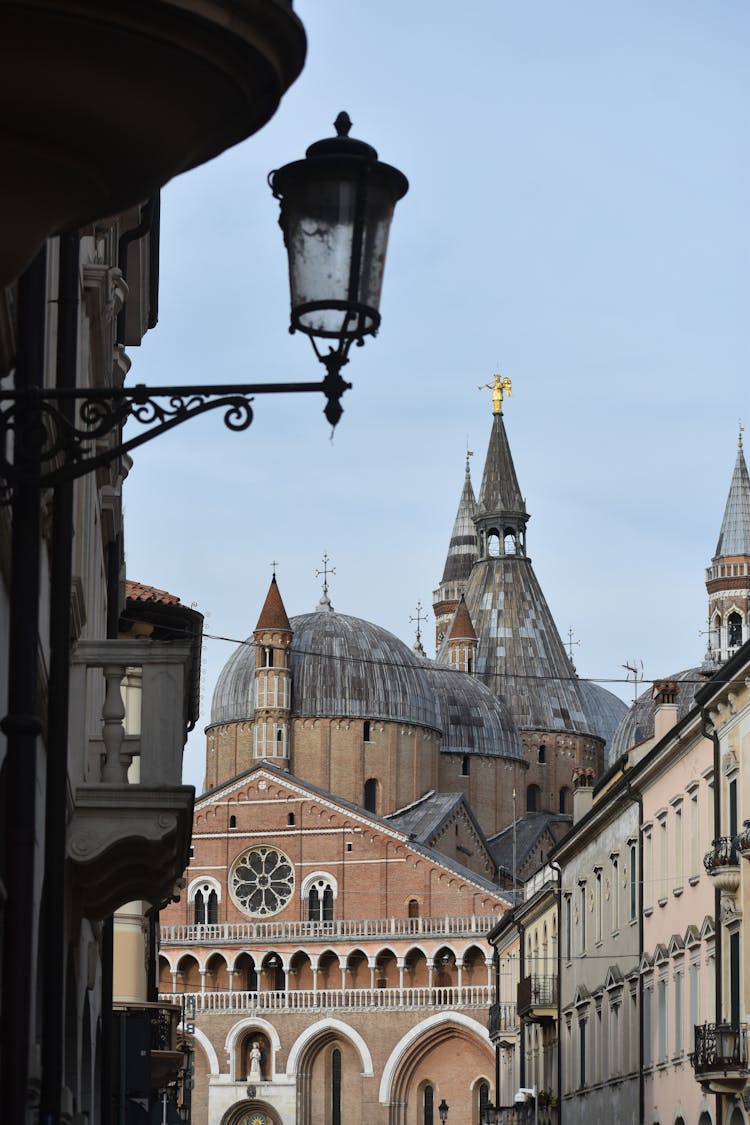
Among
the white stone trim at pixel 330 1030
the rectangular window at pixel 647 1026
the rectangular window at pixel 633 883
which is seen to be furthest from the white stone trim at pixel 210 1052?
the rectangular window at pixel 647 1026

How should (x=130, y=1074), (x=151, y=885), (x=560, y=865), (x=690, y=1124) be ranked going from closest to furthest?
(x=151, y=885) < (x=130, y=1074) < (x=690, y=1124) < (x=560, y=865)

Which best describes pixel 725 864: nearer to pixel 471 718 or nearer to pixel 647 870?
pixel 647 870

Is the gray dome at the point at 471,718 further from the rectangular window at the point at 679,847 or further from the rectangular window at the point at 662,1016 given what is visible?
the rectangular window at the point at 679,847

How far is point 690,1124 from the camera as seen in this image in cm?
3266

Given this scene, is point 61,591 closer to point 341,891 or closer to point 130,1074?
point 130,1074

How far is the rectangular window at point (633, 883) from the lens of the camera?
125ft

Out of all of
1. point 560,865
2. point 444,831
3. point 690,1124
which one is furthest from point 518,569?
point 690,1124

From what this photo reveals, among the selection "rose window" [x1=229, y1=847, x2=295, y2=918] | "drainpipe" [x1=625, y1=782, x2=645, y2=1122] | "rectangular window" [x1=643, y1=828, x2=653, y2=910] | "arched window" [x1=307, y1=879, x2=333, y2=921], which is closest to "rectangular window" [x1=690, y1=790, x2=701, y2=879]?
"rectangular window" [x1=643, y1=828, x2=653, y2=910]

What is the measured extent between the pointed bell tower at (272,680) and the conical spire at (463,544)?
3308 centimetres

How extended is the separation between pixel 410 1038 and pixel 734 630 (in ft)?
119

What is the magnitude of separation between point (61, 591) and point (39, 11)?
565 cm

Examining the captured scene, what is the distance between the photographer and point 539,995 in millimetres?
50250

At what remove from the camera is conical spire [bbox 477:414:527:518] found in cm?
12462

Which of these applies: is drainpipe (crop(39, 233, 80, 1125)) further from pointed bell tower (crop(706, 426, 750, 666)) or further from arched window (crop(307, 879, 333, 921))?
pointed bell tower (crop(706, 426, 750, 666))
